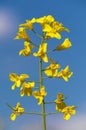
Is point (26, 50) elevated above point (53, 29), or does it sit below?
below

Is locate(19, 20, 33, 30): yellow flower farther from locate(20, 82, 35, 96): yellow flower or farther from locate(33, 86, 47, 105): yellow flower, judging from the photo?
locate(33, 86, 47, 105): yellow flower

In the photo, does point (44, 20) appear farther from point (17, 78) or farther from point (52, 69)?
point (17, 78)

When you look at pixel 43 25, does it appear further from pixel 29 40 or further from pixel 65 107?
pixel 65 107

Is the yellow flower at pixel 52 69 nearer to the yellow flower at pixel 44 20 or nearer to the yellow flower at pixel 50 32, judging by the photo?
the yellow flower at pixel 50 32

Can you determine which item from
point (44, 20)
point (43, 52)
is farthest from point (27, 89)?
point (44, 20)

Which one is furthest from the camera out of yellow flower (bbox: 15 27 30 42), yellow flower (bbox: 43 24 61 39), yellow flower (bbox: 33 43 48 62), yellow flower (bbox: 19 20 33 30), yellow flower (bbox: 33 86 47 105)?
yellow flower (bbox: 19 20 33 30)

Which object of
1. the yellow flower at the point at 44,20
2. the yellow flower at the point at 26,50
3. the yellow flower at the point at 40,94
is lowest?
the yellow flower at the point at 40,94

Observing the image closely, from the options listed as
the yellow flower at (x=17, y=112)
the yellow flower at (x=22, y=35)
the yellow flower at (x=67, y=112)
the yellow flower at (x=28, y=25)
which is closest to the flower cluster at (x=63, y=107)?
the yellow flower at (x=67, y=112)

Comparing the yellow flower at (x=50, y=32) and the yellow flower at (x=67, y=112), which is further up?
the yellow flower at (x=50, y=32)

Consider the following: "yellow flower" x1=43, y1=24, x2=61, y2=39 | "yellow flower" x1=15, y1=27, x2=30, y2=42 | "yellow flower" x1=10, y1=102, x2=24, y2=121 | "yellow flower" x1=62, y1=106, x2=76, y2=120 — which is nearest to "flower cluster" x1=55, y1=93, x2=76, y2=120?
"yellow flower" x1=62, y1=106, x2=76, y2=120
